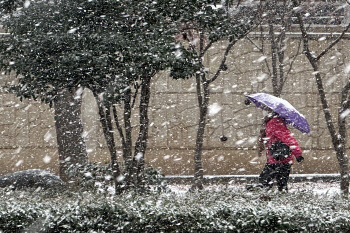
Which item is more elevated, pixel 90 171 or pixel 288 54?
pixel 288 54

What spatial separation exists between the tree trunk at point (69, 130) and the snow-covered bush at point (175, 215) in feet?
11.3

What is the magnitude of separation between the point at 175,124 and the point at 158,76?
1008 mm

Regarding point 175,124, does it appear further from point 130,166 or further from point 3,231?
point 3,231

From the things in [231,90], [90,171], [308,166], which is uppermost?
[231,90]

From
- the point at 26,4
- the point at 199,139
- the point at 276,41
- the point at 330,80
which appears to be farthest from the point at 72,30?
the point at 330,80

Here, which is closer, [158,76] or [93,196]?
[93,196]

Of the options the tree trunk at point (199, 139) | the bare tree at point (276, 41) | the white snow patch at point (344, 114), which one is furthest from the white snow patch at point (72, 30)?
the bare tree at point (276, 41)

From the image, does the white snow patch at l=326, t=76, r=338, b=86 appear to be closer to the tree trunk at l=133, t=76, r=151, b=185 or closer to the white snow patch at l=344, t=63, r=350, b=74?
the white snow patch at l=344, t=63, r=350, b=74

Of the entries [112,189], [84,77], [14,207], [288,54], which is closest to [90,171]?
[112,189]

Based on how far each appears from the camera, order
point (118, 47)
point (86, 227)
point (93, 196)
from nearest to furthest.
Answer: point (86, 227), point (93, 196), point (118, 47)

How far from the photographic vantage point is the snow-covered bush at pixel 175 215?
5.04 m

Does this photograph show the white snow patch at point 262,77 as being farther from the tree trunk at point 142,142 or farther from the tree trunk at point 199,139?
the tree trunk at point 142,142

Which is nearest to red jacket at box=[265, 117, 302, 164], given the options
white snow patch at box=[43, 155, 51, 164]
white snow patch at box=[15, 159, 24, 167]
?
white snow patch at box=[43, 155, 51, 164]

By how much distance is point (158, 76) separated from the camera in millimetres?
11867
